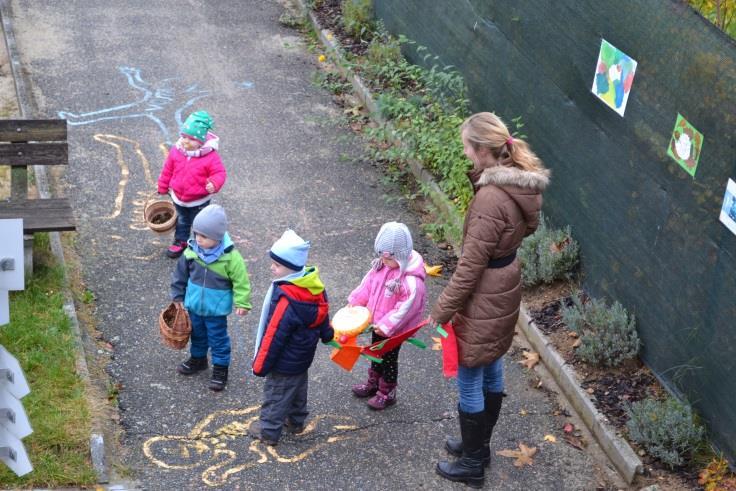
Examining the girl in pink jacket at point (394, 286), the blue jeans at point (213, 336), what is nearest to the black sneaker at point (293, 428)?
the blue jeans at point (213, 336)

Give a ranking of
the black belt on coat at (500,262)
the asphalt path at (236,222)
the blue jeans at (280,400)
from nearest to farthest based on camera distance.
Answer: the black belt on coat at (500,262)
the blue jeans at (280,400)
the asphalt path at (236,222)

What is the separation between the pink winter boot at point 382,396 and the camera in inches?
242

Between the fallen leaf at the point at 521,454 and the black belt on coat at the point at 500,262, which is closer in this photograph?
the black belt on coat at the point at 500,262

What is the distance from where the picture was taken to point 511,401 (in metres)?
6.43

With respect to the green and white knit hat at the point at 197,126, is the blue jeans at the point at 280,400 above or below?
below

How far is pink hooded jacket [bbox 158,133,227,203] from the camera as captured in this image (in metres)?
7.27

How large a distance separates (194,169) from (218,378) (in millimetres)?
1867

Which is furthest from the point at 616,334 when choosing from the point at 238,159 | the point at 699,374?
the point at 238,159

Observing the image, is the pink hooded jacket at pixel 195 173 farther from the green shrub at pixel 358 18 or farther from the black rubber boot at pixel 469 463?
the green shrub at pixel 358 18

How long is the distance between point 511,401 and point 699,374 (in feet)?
4.11

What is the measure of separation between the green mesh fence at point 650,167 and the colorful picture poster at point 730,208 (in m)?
0.06

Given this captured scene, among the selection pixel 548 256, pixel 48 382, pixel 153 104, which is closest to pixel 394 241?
pixel 548 256

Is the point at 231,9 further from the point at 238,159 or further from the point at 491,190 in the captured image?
the point at 491,190

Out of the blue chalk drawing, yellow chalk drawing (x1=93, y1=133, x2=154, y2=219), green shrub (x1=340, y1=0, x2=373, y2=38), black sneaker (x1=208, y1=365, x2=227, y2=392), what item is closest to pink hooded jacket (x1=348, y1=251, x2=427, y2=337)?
black sneaker (x1=208, y1=365, x2=227, y2=392)
